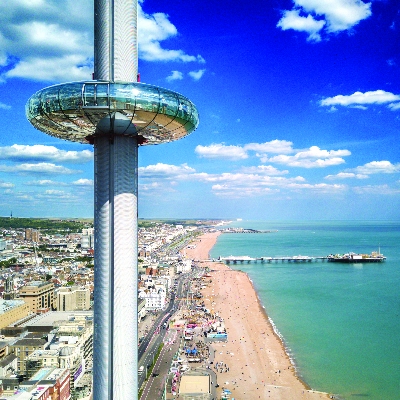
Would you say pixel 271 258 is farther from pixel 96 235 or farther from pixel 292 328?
pixel 96 235

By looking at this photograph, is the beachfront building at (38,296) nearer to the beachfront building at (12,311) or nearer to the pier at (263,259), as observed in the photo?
the beachfront building at (12,311)

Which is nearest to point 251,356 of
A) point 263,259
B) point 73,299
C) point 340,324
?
point 340,324

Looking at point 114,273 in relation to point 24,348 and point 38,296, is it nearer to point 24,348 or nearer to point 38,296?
point 24,348

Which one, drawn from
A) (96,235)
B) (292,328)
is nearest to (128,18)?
(96,235)

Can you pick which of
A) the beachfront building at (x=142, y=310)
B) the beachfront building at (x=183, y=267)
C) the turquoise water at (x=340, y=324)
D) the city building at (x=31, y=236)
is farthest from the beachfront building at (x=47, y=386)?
the city building at (x=31, y=236)

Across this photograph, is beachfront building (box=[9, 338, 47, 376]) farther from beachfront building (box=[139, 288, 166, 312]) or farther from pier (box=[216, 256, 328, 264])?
pier (box=[216, 256, 328, 264])

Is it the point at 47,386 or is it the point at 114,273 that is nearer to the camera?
the point at 114,273
